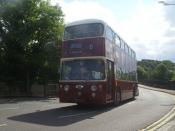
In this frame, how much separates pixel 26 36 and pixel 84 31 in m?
23.1

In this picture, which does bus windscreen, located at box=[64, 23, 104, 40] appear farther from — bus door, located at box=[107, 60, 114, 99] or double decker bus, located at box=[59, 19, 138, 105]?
bus door, located at box=[107, 60, 114, 99]

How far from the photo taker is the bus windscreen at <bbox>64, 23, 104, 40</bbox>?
22.3m

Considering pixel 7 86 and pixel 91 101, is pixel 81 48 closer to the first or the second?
pixel 91 101

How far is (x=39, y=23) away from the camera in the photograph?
46344 mm

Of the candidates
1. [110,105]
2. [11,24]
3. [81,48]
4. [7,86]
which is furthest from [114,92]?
[11,24]

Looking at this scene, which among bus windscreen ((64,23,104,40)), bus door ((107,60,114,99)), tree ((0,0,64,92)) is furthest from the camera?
tree ((0,0,64,92))

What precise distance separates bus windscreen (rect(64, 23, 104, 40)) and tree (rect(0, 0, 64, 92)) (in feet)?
73.7

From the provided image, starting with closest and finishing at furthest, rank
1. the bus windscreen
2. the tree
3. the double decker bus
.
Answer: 1. the double decker bus
2. the bus windscreen
3. the tree

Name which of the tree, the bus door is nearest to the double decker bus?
the bus door

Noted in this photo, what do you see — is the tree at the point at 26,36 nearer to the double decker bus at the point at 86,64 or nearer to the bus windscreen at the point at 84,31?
the bus windscreen at the point at 84,31

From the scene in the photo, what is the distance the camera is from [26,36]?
4466cm

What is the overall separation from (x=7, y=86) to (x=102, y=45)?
23.8 meters

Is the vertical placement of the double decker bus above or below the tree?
below

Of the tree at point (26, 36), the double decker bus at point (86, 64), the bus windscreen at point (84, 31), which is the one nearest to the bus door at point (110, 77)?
the double decker bus at point (86, 64)
